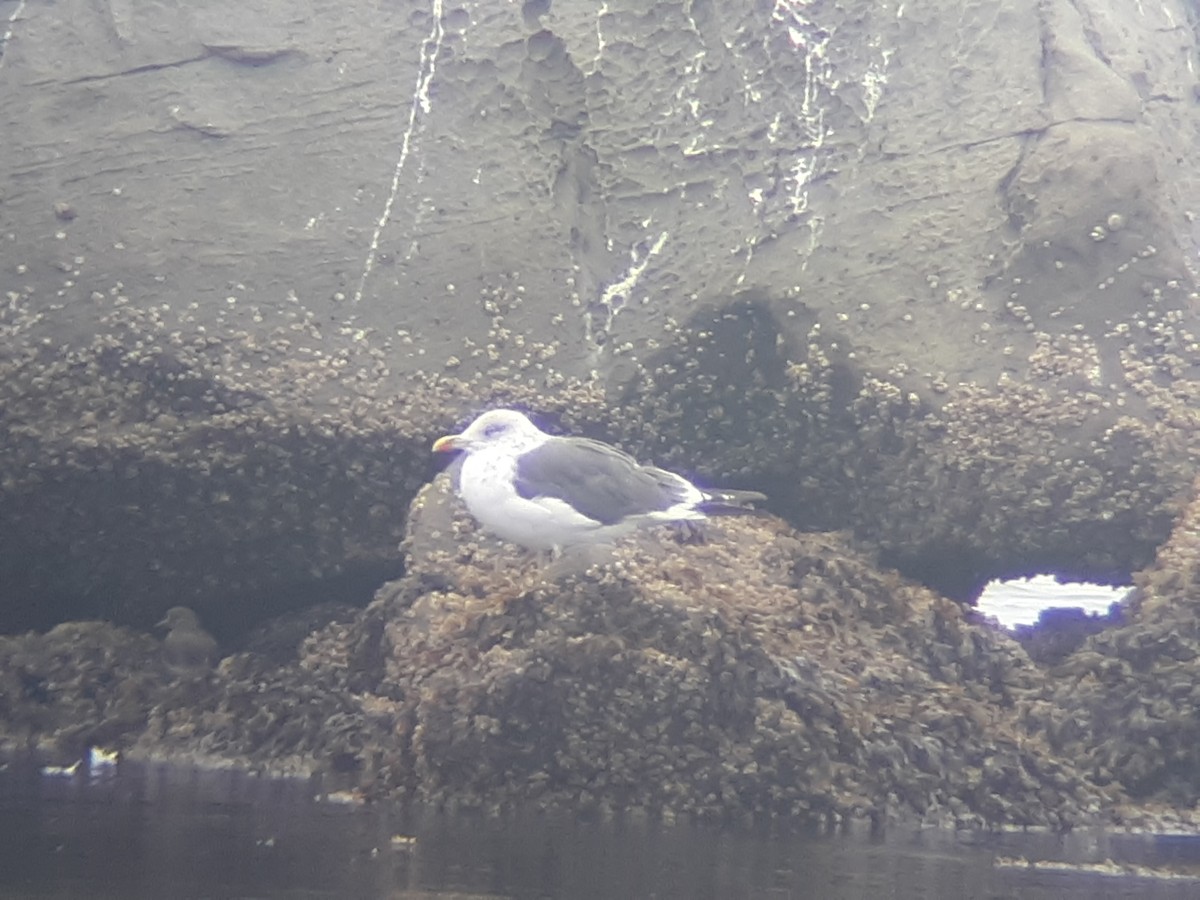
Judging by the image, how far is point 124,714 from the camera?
23.9 ft

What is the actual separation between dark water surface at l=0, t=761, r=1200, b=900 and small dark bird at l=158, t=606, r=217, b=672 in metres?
1.24

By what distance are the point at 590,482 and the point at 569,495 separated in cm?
12

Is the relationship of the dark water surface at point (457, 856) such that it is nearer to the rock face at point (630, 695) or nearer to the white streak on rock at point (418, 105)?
the rock face at point (630, 695)

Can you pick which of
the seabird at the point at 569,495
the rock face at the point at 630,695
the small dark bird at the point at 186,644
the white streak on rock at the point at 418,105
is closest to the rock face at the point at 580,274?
the white streak on rock at the point at 418,105

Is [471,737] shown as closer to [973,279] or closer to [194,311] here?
[194,311]

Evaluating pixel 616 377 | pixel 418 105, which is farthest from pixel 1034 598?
pixel 418 105

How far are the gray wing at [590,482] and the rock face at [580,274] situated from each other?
4.60ft

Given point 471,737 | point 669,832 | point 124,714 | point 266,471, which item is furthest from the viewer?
point 266,471

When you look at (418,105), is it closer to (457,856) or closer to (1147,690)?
(457,856)

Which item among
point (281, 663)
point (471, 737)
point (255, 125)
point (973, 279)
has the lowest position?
point (471, 737)

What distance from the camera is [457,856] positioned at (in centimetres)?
503

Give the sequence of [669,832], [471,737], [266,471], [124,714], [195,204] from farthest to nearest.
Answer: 1. [195,204]
2. [266,471]
3. [124,714]
4. [471,737]
5. [669,832]

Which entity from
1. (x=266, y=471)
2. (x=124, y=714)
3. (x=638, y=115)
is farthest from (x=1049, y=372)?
(x=124, y=714)

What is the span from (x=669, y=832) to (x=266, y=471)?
3.41 meters
